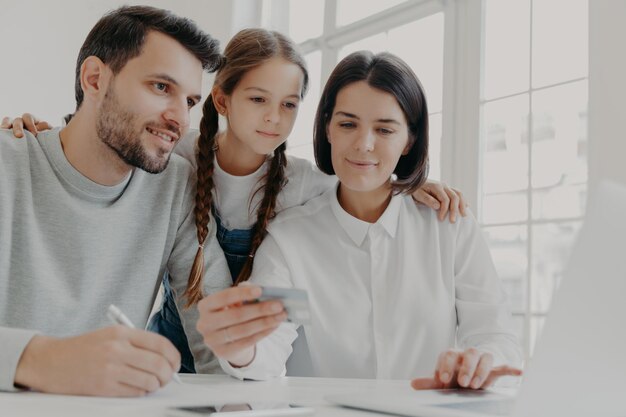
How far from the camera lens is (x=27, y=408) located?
28.7 inches

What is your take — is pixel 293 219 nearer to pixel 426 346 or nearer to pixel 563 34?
pixel 426 346

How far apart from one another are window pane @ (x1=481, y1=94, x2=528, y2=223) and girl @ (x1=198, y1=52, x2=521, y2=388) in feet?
3.81

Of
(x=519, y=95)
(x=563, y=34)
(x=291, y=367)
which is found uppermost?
(x=563, y=34)

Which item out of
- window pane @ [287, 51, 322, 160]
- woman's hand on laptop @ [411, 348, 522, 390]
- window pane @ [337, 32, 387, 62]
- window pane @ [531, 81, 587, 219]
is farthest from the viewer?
window pane @ [287, 51, 322, 160]

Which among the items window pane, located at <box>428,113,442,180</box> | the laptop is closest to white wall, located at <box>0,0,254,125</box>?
window pane, located at <box>428,113,442,180</box>

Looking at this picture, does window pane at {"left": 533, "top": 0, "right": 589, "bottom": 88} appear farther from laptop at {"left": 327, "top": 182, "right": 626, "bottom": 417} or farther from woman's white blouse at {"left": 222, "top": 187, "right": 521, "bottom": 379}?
laptop at {"left": 327, "top": 182, "right": 626, "bottom": 417}

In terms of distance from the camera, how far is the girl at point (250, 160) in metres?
1.79

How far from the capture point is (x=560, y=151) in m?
2.75

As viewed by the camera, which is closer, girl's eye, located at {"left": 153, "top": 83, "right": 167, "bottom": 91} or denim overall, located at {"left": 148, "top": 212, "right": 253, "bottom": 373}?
girl's eye, located at {"left": 153, "top": 83, "right": 167, "bottom": 91}

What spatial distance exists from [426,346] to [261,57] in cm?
91

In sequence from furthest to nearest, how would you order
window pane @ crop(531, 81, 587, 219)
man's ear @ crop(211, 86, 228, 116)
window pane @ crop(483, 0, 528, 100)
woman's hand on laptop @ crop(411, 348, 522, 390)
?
window pane @ crop(483, 0, 528, 100) < window pane @ crop(531, 81, 587, 219) < man's ear @ crop(211, 86, 228, 116) < woman's hand on laptop @ crop(411, 348, 522, 390)

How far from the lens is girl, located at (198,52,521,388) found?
163 centimetres

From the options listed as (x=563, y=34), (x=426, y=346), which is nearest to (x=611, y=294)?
(x=426, y=346)

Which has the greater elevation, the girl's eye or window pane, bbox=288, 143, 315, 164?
window pane, bbox=288, 143, 315, 164
